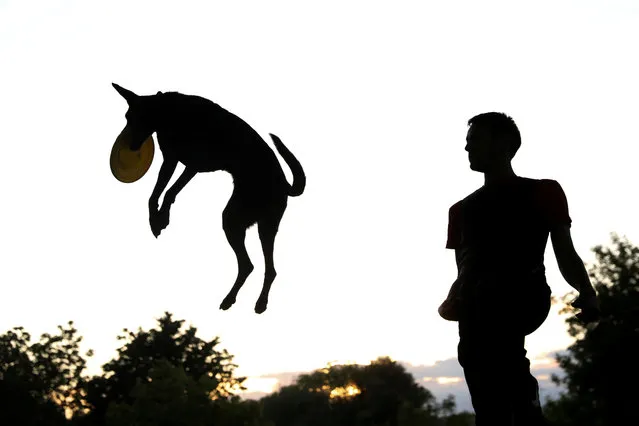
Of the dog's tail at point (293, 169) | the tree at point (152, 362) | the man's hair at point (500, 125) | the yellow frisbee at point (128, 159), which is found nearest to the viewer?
the yellow frisbee at point (128, 159)

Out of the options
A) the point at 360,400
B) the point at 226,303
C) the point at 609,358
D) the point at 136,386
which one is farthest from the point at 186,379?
the point at 360,400

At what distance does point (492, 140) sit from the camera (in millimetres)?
4789

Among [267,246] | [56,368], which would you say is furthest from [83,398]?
[267,246]

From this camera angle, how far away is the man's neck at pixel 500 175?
15.7ft

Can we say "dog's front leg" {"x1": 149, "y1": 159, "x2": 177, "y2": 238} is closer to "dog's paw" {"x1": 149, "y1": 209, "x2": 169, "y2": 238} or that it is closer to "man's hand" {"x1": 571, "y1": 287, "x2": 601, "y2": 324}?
"dog's paw" {"x1": 149, "y1": 209, "x2": 169, "y2": 238}

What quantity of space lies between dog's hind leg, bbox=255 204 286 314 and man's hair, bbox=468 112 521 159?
4.33ft

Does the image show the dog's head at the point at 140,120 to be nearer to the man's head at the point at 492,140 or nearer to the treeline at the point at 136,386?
the man's head at the point at 492,140

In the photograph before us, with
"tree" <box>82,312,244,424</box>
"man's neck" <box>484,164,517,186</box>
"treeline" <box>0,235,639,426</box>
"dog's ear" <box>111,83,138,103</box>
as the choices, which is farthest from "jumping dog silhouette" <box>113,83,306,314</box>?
"tree" <box>82,312,244,424</box>

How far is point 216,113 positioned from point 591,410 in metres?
57.7

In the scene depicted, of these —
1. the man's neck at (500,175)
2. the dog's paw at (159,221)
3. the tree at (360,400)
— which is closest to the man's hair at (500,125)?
the man's neck at (500,175)

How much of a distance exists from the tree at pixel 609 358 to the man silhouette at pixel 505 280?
1970 inches

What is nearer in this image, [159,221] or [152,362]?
[159,221]

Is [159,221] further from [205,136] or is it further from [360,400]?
[360,400]

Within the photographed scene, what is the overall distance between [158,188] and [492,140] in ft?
6.42
